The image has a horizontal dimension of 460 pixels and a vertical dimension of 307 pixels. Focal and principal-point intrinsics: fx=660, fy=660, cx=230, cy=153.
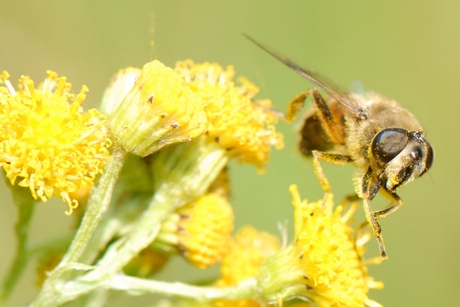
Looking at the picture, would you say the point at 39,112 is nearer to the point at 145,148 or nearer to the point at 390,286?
the point at 145,148

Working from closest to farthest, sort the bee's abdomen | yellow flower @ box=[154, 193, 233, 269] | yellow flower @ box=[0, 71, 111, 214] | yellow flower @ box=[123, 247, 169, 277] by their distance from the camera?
1. yellow flower @ box=[0, 71, 111, 214]
2. yellow flower @ box=[154, 193, 233, 269]
3. yellow flower @ box=[123, 247, 169, 277]
4. the bee's abdomen

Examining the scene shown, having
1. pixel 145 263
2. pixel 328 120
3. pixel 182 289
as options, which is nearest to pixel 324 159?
pixel 328 120

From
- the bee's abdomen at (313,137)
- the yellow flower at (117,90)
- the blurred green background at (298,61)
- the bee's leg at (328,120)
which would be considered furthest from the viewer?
the blurred green background at (298,61)

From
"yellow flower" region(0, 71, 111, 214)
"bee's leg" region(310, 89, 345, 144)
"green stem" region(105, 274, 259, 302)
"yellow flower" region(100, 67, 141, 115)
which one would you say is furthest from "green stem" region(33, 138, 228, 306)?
"bee's leg" region(310, 89, 345, 144)

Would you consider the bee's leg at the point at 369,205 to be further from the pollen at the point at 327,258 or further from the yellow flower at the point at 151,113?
the yellow flower at the point at 151,113

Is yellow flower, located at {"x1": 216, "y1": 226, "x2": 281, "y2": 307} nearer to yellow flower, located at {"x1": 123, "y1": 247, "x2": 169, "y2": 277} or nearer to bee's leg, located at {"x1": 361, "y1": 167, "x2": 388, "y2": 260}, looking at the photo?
yellow flower, located at {"x1": 123, "y1": 247, "x2": 169, "y2": 277}

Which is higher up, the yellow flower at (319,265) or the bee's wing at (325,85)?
the bee's wing at (325,85)

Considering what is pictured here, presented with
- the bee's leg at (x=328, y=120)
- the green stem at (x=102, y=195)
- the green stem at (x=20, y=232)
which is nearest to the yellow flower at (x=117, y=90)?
the green stem at (x=102, y=195)
